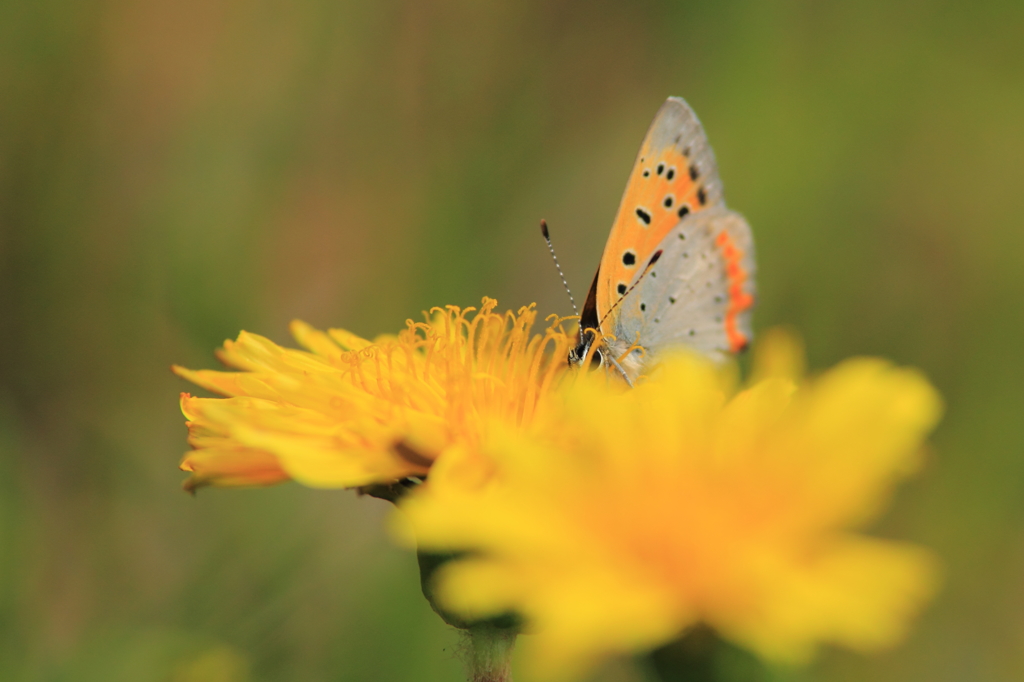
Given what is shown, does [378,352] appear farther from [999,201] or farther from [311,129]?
[999,201]

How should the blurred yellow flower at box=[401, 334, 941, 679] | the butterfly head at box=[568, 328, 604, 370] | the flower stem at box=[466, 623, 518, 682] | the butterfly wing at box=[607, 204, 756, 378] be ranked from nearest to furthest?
the blurred yellow flower at box=[401, 334, 941, 679], the flower stem at box=[466, 623, 518, 682], the butterfly head at box=[568, 328, 604, 370], the butterfly wing at box=[607, 204, 756, 378]

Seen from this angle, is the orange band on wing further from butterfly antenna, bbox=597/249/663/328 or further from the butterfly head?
the butterfly head

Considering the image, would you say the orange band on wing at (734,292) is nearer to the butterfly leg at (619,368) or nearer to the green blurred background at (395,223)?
the butterfly leg at (619,368)

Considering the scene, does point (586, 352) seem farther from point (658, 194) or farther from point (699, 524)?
point (699, 524)

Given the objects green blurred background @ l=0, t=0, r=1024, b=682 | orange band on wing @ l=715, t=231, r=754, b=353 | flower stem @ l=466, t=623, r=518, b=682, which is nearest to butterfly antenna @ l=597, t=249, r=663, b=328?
orange band on wing @ l=715, t=231, r=754, b=353

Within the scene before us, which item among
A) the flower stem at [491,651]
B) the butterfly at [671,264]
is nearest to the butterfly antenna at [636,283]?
the butterfly at [671,264]

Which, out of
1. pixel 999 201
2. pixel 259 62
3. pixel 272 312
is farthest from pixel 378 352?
pixel 999 201
